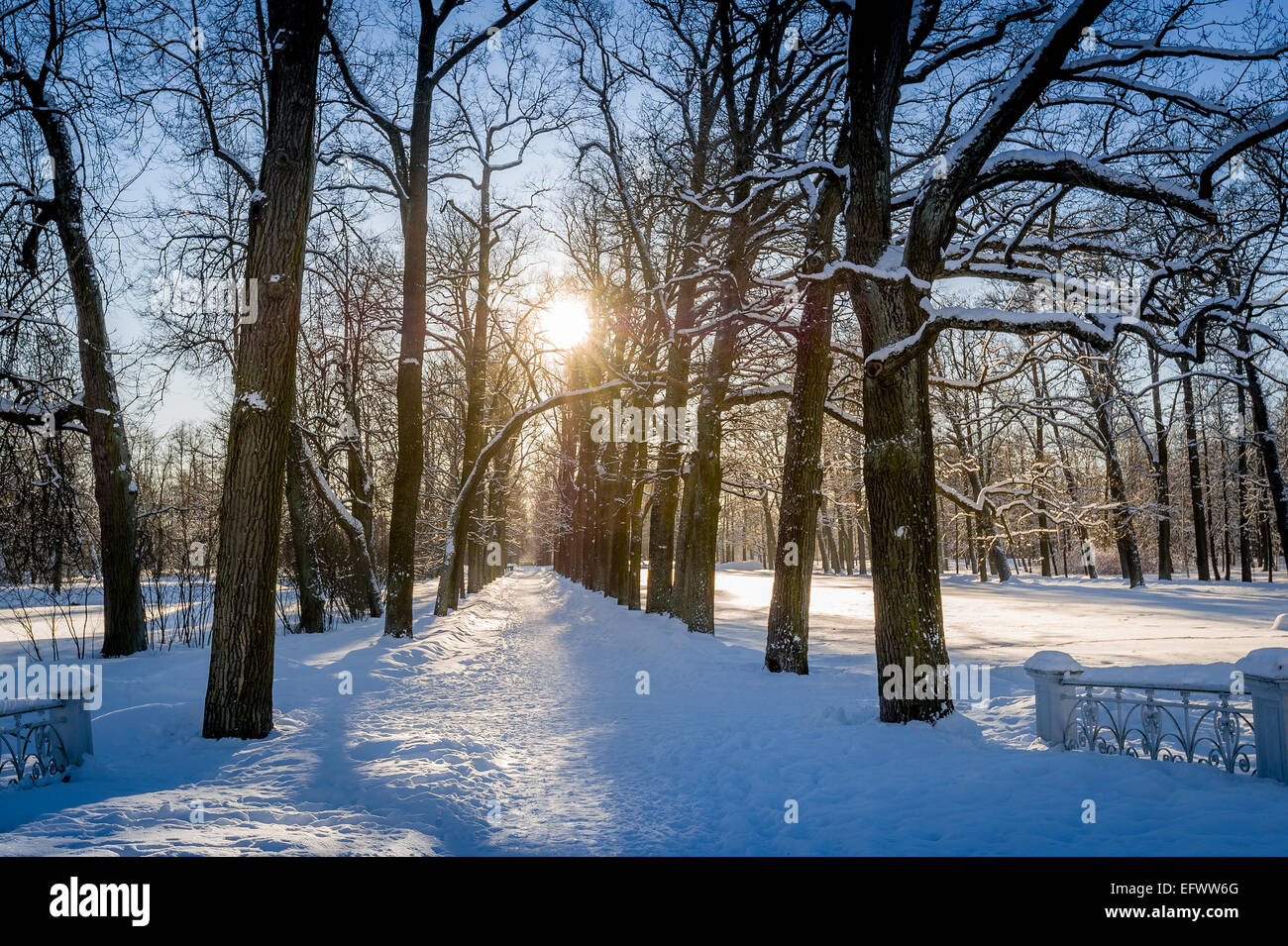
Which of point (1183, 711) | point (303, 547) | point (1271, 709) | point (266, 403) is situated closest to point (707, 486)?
point (1183, 711)

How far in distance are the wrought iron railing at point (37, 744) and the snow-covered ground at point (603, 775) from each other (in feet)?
0.73

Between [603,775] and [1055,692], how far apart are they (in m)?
4.03

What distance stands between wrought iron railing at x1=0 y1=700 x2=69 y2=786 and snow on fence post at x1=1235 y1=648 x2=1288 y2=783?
28.4 ft

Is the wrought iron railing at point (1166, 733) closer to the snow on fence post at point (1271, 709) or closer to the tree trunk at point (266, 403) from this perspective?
the snow on fence post at point (1271, 709)

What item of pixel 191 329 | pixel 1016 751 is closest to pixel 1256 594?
pixel 1016 751

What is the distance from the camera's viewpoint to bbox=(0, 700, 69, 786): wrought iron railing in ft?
15.2

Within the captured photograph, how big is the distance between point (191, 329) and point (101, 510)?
3572mm

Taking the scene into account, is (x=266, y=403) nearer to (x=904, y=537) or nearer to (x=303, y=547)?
(x=904, y=537)

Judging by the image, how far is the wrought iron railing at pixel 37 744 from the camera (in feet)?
15.2

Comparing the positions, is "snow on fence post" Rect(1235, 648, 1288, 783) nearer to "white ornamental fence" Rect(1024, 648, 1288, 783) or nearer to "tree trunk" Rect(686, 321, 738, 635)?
"white ornamental fence" Rect(1024, 648, 1288, 783)

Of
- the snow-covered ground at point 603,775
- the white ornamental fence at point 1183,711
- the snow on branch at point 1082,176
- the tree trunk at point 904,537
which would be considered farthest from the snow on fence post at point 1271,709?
the snow on branch at point 1082,176

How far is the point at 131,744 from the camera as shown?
18.1ft
